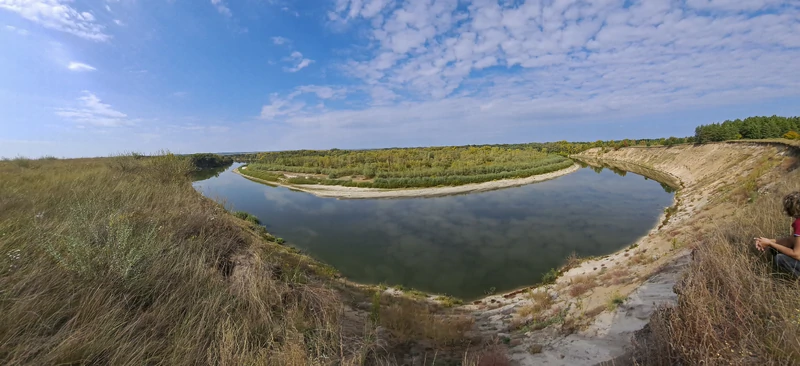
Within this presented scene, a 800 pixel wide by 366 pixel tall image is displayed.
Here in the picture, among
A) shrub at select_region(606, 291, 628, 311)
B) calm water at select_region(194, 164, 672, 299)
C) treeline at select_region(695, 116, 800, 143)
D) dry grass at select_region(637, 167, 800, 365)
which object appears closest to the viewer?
dry grass at select_region(637, 167, 800, 365)

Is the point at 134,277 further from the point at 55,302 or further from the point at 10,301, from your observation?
the point at 10,301

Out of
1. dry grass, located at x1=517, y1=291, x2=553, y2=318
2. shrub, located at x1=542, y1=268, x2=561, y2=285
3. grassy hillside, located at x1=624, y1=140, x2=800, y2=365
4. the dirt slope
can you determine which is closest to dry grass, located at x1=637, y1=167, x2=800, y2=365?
grassy hillside, located at x1=624, y1=140, x2=800, y2=365

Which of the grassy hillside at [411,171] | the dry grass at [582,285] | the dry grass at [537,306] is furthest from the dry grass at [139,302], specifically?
the grassy hillside at [411,171]

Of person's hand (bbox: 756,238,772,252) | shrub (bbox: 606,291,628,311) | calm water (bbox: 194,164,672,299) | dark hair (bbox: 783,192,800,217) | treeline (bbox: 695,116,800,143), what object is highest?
treeline (bbox: 695,116,800,143)

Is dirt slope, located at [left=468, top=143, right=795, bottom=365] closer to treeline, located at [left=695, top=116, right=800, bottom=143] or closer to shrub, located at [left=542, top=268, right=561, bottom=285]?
shrub, located at [left=542, top=268, right=561, bottom=285]

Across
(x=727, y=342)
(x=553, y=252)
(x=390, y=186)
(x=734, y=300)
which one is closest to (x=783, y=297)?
(x=734, y=300)

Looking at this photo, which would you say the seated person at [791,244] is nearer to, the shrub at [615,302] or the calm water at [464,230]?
the shrub at [615,302]
